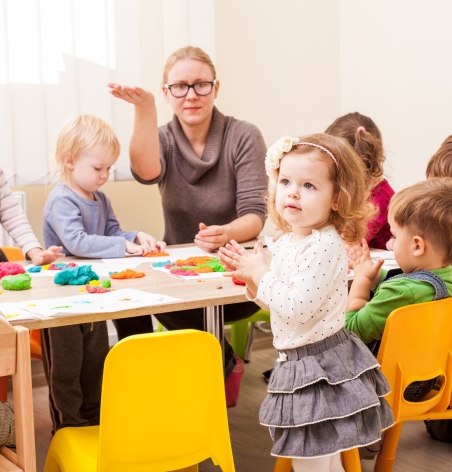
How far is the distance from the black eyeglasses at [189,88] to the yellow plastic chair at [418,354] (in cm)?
138

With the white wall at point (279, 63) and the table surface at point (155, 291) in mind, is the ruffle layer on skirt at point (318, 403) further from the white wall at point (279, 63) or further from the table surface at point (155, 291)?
the white wall at point (279, 63)

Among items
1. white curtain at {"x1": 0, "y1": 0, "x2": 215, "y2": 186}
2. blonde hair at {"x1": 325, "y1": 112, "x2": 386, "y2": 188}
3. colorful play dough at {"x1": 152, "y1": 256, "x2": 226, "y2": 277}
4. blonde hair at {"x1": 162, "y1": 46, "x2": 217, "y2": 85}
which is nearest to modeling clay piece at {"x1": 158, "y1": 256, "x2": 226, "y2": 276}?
colorful play dough at {"x1": 152, "y1": 256, "x2": 226, "y2": 277}

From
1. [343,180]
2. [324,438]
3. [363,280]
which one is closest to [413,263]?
[363,280]

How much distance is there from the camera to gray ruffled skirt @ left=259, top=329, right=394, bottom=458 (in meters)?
1.60

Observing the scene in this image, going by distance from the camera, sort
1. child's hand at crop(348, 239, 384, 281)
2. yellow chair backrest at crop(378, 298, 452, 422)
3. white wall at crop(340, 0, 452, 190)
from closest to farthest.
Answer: yellow chair backrest at crop(378, 298, 452, 422) → child's hand at crop(348, 239, 384, 281) → white wall at crop(340, 0, 452, 190)

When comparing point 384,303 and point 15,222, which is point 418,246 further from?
point 15,222

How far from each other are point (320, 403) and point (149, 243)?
1.18m

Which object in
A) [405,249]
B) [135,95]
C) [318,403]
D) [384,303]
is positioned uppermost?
[135,95]

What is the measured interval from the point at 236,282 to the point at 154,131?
38.3 inches

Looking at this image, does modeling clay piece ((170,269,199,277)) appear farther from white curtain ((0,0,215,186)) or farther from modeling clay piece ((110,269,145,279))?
white curtain ((0,0,215,186))

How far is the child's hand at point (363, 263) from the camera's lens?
2064 millimetres

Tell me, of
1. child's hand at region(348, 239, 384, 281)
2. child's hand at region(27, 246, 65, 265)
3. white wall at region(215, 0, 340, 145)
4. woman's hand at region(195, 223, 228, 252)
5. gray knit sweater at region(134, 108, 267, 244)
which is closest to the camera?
child's hand at region(348, 239, 384, 281)

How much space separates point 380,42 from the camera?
397 centimetres

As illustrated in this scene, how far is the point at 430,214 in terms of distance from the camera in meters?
1.98
